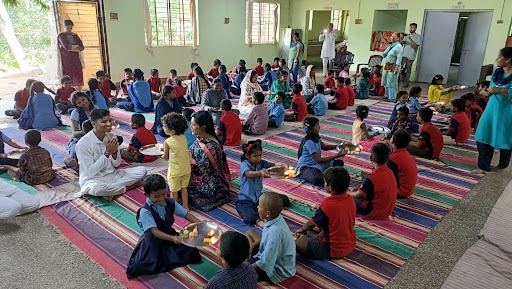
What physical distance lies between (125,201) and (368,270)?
2361 millimetres

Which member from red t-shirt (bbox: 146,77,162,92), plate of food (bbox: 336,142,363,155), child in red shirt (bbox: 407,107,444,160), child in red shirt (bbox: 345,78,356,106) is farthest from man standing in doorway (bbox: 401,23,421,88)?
plate of food (bbox: 336,142,363,155)

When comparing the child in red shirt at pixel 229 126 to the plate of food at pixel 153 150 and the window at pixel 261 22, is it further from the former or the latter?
the window at pixel 261 22

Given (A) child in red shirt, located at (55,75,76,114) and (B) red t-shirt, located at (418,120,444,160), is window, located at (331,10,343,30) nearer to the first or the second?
(A) child in red shirt, located at (55,75,76,114)

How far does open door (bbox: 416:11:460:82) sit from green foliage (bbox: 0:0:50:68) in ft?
39.1

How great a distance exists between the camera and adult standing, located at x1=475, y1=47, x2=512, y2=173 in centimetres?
413

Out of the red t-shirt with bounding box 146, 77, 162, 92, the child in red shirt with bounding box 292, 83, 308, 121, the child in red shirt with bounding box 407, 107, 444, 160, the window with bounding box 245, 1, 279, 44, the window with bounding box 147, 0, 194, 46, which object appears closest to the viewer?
the child in red shirt with bounding box 407, 107, 444, 160

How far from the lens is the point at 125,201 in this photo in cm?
369

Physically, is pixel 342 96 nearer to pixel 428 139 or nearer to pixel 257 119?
pixel 257 119

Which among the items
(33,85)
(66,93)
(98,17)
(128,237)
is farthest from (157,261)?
(98,17)

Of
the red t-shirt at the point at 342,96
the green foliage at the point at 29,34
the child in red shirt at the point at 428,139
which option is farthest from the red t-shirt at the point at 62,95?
the child in red shirt at the point at 428,139

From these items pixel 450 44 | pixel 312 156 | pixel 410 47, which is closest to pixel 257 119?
pixel 312 156

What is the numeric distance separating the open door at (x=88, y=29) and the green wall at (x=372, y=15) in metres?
7.98

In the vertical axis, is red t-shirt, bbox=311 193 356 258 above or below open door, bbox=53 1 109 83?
below

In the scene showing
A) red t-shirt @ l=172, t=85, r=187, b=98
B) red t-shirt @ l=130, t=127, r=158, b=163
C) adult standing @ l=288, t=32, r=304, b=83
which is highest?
adult standing @ l=288, t=32, r=304, b=83
